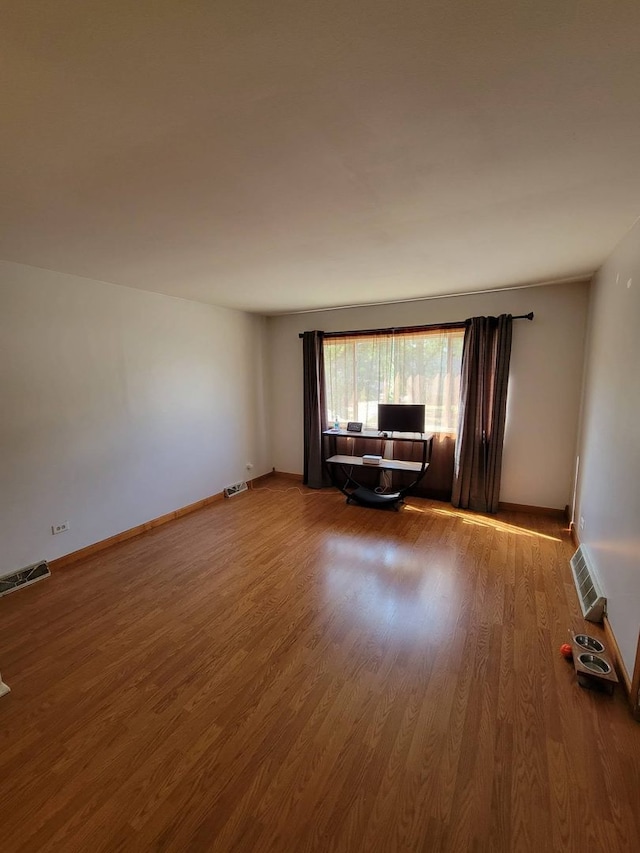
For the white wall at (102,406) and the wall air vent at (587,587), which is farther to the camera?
the white wall at (102,406)

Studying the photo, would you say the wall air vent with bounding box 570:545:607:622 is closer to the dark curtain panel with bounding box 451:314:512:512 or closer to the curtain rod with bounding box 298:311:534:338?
the dark curtain panel with bounding box 451:314:512:512

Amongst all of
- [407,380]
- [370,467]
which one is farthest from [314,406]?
[407,380]

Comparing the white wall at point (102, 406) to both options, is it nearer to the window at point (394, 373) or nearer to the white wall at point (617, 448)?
the window at point (394, 373)

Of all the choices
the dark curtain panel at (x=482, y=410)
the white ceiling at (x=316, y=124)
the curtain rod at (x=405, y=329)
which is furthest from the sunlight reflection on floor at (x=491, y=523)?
the white ceiling at (x=316, y=124)

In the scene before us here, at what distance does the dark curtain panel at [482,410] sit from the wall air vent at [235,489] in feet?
9.14

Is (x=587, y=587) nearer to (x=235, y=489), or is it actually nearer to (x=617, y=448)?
(x=617, y=448)

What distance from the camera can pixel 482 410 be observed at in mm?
3947

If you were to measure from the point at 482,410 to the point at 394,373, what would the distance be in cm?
114

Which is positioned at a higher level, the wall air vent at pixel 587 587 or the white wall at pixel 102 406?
the white wall at pixel 102 406

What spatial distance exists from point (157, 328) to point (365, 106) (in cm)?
317

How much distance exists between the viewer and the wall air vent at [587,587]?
2.25 metres

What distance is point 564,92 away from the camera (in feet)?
3.57

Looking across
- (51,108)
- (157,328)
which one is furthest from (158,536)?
(51,108)

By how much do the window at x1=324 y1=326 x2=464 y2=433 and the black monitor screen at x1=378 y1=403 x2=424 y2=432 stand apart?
0.24 m
